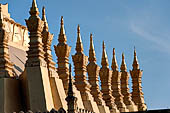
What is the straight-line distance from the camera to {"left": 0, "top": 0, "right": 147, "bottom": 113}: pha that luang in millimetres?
23547

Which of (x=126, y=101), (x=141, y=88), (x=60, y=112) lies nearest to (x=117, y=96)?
(x=126, y=101)

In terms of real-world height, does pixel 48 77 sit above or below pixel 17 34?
below

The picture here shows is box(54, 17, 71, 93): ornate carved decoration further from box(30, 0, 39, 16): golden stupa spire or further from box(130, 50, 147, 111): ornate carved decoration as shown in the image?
box(130, 50, 147, 111): ornate carved decoration

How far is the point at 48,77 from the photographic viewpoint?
82.3 feet

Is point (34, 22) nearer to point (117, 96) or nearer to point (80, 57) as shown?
point (80, 57)

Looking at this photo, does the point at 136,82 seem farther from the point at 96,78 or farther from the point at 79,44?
the point at 79,44

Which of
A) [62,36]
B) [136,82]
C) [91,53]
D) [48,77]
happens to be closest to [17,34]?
[91,53]

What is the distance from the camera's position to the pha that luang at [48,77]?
927 inches

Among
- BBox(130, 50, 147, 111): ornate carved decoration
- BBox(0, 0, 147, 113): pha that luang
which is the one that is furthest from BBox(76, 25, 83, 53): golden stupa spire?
BBox(130, 50, 147, 111): ornate carved decoration

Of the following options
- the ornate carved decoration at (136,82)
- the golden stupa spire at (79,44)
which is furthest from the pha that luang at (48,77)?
the ornate carved decoration at (136,82)

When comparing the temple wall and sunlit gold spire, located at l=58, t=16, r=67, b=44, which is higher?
the temple wall

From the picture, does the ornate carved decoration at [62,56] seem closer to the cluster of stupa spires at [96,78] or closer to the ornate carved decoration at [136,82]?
the cluster of stupa spires at [96,78]

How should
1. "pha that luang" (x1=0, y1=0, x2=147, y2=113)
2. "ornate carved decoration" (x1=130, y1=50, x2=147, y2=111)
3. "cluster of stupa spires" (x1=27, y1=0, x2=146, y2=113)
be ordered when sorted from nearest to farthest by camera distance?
1. "pha that luang" (x1=0, y1=0, x2=147, y2=113)
2. "cluster of stupa spires" (x1=27, y1=0, x2=146, y2=113)
3. "ornate carved decoration" (x1=130, y1=50, x2=147, y2=111)

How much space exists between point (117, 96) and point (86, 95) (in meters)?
8.00
